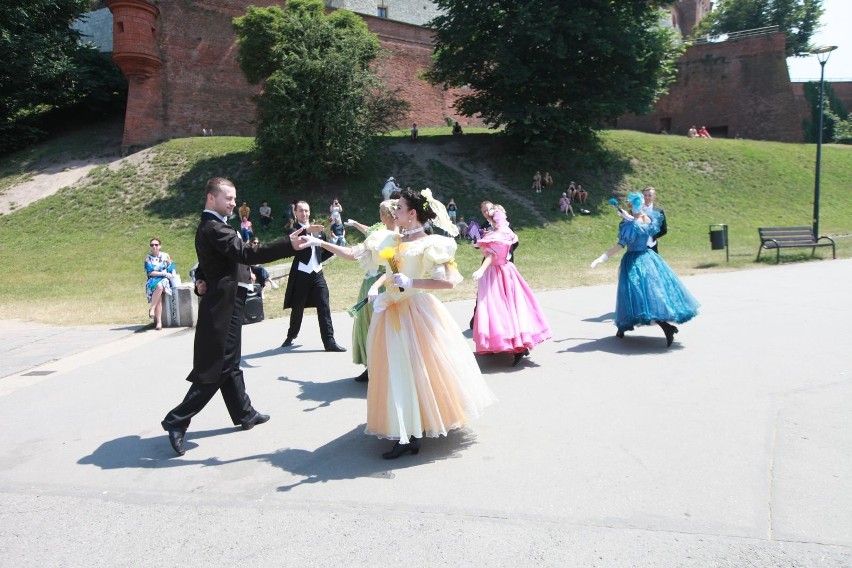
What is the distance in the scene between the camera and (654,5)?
2817cm

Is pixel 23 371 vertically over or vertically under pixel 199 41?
under

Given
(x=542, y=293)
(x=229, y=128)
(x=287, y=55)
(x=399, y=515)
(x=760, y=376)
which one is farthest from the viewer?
(x=229, y=128)

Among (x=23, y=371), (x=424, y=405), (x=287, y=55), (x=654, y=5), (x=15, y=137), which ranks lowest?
(x=23, y=371)

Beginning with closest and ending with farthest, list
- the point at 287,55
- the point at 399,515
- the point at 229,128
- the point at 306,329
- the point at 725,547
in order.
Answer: the point at 725,547 → the point at 399,515 → the point at 306,329 → the point at 287,55 → the point at 229,128

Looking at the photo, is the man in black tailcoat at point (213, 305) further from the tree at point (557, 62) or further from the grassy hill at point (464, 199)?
the tree at point (557, 62)

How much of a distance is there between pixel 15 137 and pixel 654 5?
3307cm

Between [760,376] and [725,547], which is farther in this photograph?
[760,376]

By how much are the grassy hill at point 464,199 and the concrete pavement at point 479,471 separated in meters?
9.04

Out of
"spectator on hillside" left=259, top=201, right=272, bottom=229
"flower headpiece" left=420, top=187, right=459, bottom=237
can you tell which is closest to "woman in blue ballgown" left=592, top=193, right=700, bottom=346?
"flower headpiece" left=420, top=187, right=459, bottom=237

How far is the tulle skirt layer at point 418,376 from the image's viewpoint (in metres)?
4.50

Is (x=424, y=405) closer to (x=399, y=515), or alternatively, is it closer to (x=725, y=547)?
(x=399, y=515)

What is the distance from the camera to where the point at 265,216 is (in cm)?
2400

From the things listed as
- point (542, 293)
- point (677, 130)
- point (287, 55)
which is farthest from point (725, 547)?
point (677, 130)

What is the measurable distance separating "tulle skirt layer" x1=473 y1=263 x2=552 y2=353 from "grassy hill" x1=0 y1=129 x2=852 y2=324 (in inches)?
327
